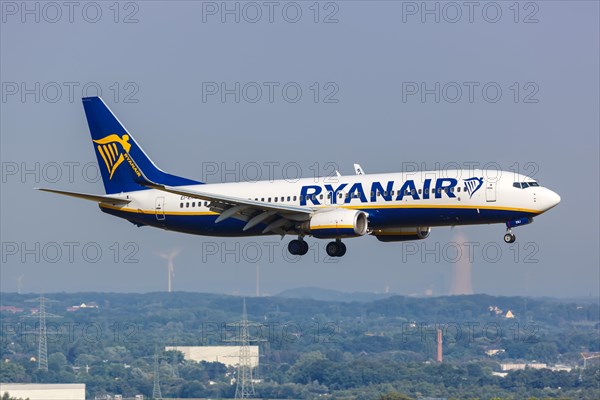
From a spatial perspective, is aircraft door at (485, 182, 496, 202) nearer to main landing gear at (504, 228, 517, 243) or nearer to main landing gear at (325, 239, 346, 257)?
main landing gear at (504, 228, 517, 243)

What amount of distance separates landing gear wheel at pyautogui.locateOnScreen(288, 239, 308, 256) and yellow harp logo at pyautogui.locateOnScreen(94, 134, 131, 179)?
14.4 meters

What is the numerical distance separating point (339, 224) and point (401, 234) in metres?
6.65

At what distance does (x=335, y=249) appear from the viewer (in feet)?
→ 231

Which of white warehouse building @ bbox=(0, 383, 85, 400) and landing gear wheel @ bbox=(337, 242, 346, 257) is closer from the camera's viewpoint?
landing gear wheel @ bbox=(337, 242, 346, 257)

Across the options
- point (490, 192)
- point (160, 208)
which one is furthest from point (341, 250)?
point (160, 208)

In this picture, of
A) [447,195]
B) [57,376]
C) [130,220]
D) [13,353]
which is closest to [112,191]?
[130,220]

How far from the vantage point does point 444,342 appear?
194000 mm

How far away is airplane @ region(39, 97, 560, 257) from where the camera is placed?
2525 inches

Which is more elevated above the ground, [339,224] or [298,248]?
[339,224]

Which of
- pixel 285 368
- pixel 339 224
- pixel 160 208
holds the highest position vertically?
pixel 160 208

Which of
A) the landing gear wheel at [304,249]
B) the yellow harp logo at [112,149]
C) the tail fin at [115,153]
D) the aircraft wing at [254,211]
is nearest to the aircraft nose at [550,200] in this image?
the aircraft wing at [254,211]

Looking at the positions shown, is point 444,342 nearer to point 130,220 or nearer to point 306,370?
point 306,370

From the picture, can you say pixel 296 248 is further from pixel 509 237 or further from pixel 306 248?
pixel 509 237

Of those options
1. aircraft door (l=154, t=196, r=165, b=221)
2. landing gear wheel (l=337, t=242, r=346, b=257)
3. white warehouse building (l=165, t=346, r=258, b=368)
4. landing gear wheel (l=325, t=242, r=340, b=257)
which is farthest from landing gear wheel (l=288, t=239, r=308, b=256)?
white warehouse building (l=165, t=346, r=258, b=368)
